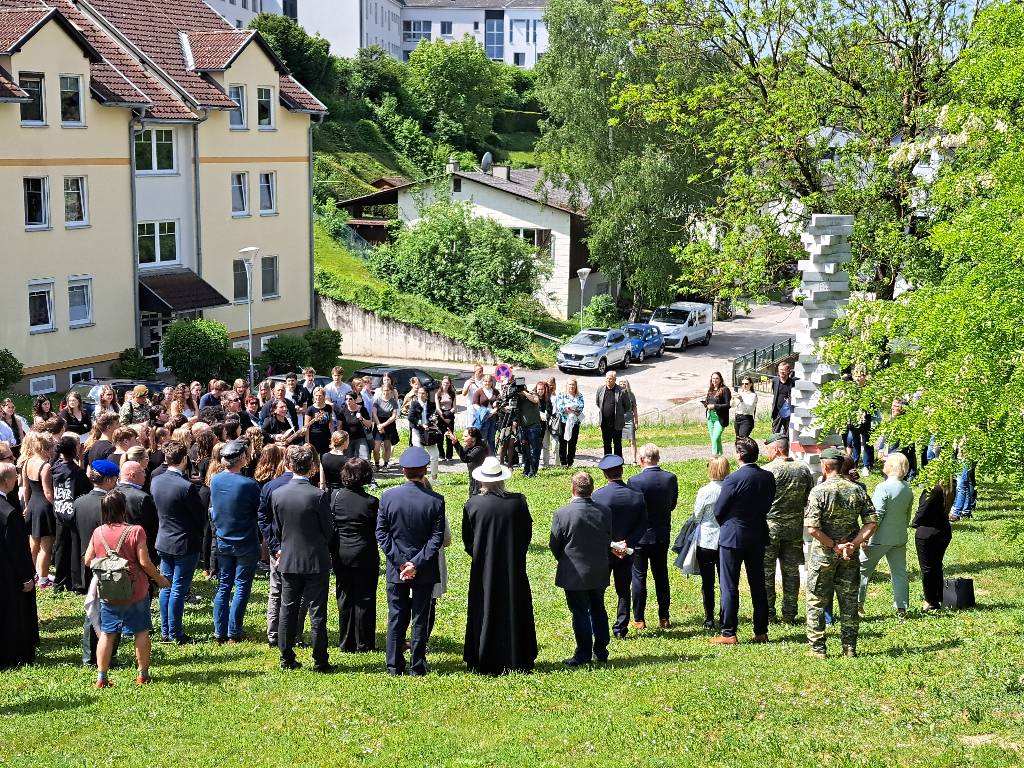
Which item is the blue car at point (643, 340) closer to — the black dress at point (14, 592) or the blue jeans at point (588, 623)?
the blue jeans at point (588, 623)

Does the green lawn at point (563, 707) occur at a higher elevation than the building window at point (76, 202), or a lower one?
lower

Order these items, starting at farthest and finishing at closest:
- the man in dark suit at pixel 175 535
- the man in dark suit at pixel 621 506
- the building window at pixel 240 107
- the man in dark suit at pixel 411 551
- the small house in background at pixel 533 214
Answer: the small house in background at pixel 533 214
the building window at pixel 240 107
the man in dark suit at pixel 621 506
the man in dark suit at pixel 175 535
the man in dark suit at pixel 411 551

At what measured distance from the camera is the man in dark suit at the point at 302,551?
1014 centimetres

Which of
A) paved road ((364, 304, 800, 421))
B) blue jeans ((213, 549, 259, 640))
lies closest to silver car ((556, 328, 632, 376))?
paved road ((364, 304, 800, 421))

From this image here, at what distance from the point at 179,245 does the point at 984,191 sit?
26865mm

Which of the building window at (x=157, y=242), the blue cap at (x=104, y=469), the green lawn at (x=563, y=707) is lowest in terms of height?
the green lawn at (x=563, y=707)

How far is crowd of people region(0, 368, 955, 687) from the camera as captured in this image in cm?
1008

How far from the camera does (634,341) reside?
157 feet

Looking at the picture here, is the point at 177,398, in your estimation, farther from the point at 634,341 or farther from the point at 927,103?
the point at 634,341

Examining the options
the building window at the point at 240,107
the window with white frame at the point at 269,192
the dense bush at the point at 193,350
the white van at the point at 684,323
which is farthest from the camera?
the white van at the point at 684,323

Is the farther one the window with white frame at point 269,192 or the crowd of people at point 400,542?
the window with white frame at point 269,192

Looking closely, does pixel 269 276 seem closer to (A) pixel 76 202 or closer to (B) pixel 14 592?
(A) pixel 76 202

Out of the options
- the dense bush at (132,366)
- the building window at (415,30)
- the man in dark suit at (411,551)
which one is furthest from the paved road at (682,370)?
the building window at (415,30)

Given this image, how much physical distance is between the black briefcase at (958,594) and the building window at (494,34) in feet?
357
